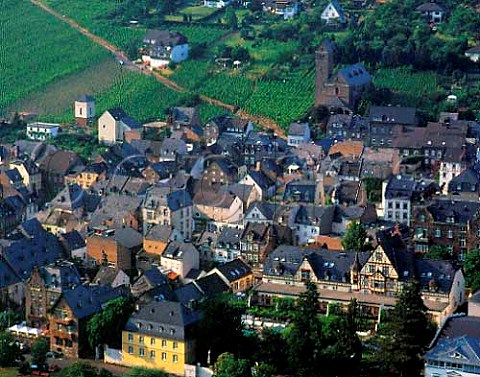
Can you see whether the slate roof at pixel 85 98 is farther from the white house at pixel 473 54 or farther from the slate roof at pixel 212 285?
the slate roof at pixel 212 285

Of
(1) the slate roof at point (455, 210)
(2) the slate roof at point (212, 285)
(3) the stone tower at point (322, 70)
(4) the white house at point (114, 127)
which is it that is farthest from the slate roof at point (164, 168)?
(1) the slate roof at point (455, 210)

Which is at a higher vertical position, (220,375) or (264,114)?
(264,114)

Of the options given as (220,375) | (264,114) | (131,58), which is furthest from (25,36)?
(220,375)

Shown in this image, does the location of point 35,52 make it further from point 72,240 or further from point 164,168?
point 72,240

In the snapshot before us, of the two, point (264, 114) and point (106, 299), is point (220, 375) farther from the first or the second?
point (264, 114)

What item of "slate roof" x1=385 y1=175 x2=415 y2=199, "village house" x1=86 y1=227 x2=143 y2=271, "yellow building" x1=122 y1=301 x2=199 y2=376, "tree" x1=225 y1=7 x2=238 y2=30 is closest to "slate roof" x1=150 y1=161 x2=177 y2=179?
"village house" x1=86 y1=227 x2=143 y2=271

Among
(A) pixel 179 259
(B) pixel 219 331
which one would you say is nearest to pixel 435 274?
(B) pixel 219 331
